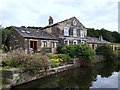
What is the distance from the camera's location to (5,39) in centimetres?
3197

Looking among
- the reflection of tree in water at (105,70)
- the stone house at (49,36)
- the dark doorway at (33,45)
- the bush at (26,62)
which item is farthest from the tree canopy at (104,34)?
the bush at (26,62)

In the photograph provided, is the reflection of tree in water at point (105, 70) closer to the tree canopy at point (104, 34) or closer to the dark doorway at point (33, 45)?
the dark doorway at point (33, 45)

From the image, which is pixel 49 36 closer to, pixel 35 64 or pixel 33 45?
pixel 33 45

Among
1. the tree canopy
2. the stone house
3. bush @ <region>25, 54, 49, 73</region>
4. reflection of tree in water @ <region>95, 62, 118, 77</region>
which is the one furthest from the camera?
the tree canopy

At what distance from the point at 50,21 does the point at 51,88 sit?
2621cm

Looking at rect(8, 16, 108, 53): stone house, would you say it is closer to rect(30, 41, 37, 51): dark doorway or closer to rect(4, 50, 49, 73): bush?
rect(30, 41, 37, 51): dark doorway

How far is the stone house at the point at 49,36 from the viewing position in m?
28.5

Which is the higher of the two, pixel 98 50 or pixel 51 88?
pixel 98 50

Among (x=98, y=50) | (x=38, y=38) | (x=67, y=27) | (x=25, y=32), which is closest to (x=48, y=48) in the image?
(x=38, y=38)

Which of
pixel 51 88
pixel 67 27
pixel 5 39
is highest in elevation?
pixel 67 27

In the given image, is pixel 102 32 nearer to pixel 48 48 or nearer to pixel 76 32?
pixel 76 32

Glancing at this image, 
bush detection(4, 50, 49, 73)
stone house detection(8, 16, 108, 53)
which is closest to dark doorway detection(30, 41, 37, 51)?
stone house detection(8, 16, 108, 53)

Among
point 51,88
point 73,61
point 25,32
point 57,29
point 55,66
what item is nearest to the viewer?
point 51,88

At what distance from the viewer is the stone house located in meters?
28.5
